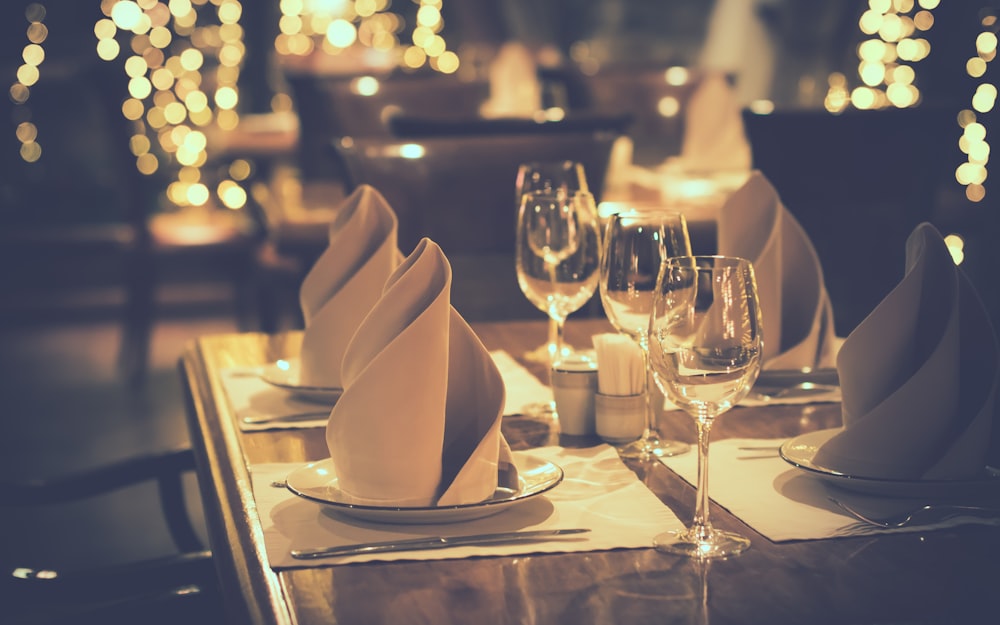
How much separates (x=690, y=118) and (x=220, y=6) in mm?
4095

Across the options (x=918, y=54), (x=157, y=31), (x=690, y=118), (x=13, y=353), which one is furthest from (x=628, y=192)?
(x=157, y=31)

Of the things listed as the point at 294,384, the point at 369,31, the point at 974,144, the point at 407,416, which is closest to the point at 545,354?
the point at 294,384

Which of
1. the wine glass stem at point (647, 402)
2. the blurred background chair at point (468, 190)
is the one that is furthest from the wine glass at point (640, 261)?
the blurred background chair at point (468, 190)

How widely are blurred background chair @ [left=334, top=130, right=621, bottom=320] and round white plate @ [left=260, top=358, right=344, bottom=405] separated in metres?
0.72

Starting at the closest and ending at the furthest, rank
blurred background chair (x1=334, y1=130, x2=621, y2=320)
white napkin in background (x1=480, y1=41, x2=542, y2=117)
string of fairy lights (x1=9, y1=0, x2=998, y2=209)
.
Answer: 1. blurred background chair (x1=334, y1=130, x2=621, y2=320)
2. white napkin in background (x1=480, y1=41, x2=542, y2=117)
3. string of fairy lights (x1=9, y1=0, x2=998, y2=209)

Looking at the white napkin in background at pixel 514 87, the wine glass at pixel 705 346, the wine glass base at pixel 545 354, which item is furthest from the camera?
the white napkin in background at pixel 514 87

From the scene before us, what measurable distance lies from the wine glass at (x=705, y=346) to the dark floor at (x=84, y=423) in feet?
2.72

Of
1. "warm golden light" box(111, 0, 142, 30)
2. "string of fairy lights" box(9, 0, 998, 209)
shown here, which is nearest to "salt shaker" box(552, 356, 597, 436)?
"string of fairy lights" box(9, 0, 998, 209)

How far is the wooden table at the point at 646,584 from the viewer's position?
Answer: 0.79 m

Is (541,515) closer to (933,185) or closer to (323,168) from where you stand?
(933,185)

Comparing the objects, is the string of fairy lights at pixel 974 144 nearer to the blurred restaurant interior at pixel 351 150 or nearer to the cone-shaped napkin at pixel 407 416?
the blurred restaurant interior at pixel 351 150

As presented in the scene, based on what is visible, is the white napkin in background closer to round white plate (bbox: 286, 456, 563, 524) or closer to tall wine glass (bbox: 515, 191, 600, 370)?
tall wine glass (bbox: 515, 191, 600, 370)

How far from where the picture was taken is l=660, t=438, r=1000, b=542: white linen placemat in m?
0.94

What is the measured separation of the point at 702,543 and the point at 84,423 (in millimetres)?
3687
